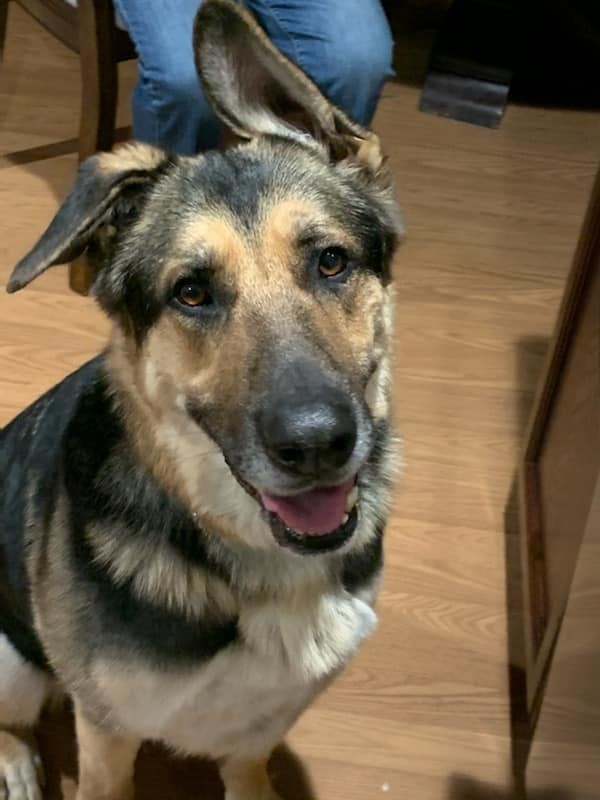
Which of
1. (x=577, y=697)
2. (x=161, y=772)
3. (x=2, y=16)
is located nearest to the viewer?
(x=577, y=697)

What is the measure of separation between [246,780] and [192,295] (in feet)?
2.57

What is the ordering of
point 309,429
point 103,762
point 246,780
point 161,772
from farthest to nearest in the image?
point 161,772, point 246,780, point 103,762, point 309,429

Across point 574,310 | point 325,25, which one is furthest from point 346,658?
point 325,25

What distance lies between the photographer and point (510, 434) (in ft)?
7.29

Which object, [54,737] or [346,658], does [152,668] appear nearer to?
[346,658]

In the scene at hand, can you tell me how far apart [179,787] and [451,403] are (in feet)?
3.32

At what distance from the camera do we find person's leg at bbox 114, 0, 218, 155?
1988 millimetres

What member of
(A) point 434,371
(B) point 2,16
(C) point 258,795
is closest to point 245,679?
(C) point 258,795

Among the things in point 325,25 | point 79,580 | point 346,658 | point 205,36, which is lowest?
point 346,658

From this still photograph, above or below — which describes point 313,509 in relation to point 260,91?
below

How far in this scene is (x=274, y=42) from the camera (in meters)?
2.03

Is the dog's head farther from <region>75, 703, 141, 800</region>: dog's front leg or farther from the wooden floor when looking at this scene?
the wooden floor

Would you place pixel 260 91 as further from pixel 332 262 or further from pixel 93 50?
pixel 93 50

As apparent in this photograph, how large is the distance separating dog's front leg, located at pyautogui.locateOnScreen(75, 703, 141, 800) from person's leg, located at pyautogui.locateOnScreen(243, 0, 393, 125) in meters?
1.28
